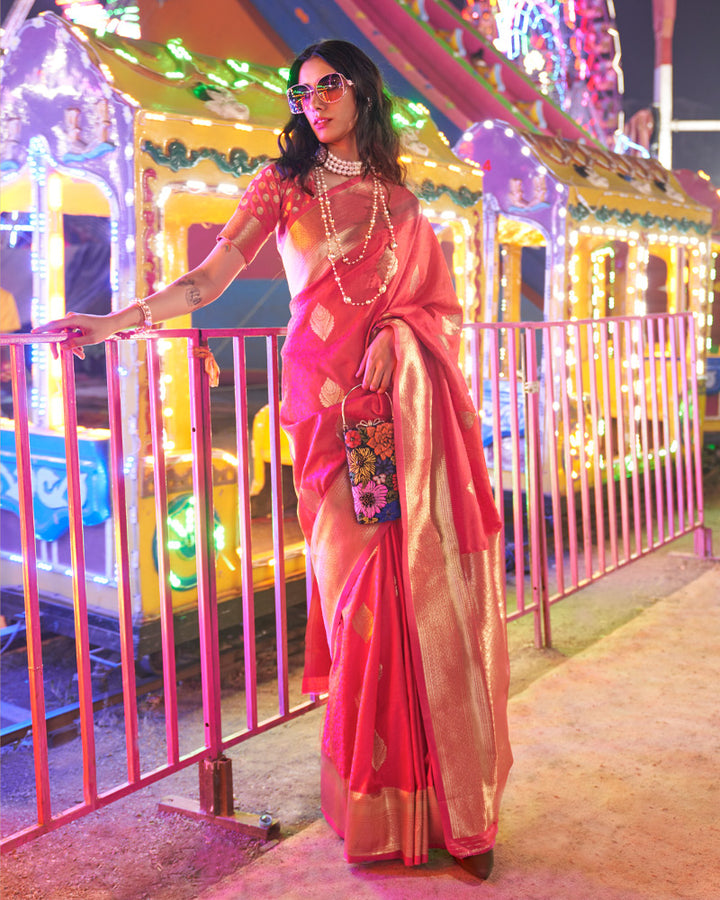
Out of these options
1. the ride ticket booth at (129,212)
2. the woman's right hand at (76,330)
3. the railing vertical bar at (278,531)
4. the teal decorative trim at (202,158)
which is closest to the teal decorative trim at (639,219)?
the ride ticket booth at (129,212)

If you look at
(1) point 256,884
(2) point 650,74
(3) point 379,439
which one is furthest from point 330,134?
(2) point 650,74

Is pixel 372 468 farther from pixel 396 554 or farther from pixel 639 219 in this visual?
pixel 639 219

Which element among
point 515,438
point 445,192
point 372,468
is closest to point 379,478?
point 372,468

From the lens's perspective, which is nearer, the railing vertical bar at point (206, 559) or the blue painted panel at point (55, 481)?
the railing vertical bar at point (206, 559)

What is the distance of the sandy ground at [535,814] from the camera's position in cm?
223

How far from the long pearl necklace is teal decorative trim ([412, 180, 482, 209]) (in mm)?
2494

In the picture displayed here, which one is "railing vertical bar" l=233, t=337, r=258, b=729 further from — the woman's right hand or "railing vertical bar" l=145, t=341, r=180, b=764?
the woman's right hand

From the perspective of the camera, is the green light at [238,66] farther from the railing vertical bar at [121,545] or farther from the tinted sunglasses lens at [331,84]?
the railing vertical bar at [121,545]

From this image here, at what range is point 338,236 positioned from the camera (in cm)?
226

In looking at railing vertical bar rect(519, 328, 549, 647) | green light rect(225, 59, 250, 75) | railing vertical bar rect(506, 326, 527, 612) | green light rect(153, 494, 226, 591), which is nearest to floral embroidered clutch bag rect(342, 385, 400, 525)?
railing vertical bar rect(506, 326, 527, 612)

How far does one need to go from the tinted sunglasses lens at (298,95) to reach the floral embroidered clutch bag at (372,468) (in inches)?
24.5

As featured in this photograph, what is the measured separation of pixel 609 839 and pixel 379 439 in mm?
1074

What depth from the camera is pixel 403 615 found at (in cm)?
227

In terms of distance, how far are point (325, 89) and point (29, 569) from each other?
117 cm
